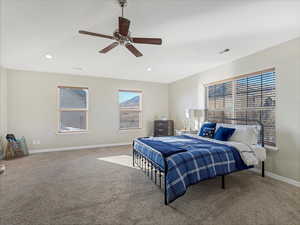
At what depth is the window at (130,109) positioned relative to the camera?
606 cm

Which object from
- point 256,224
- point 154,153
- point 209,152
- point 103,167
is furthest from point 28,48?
point 256,224

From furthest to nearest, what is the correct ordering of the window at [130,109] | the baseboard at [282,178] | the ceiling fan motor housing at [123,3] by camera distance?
1. the window at [130,109]
2. the baseboard at [282,178]
3. the ceiling fan motor housing at [123,3]

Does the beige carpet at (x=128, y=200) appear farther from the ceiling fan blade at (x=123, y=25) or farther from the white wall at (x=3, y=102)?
the ceiling fan blade at (x=123, y=25)

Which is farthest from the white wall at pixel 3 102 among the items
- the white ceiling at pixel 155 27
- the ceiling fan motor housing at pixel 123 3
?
the ceiling fan motor housing at pixel 123 3

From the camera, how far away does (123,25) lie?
191 centimetres

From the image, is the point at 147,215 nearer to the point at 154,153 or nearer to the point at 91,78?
the point at 154,153

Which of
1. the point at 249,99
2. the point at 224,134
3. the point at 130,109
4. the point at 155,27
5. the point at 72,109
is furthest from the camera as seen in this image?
the point at 130,109

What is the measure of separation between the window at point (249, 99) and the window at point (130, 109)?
291 centimetres

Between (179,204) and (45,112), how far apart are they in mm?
4896

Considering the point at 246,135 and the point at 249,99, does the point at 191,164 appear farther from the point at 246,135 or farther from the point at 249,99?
the point at 249,99

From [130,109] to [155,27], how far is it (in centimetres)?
408

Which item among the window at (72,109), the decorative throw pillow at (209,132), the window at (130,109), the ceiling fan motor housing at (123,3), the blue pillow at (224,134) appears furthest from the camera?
the window at (130,109)

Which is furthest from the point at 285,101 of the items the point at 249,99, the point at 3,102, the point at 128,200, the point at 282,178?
the point at 3,102

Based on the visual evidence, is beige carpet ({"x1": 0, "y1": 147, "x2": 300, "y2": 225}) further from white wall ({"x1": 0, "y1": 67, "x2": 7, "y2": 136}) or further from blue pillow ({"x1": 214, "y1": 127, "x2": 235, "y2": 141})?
white wall ({"x1": 0, "y1": 67, "x2": 7, "y2": 136})
